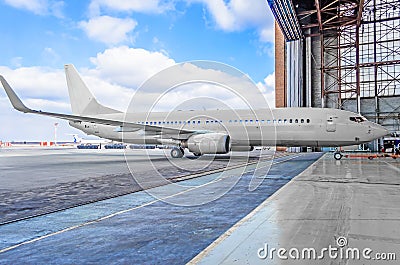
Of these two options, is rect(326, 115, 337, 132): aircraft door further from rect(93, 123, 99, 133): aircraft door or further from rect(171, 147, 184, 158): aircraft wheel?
rect(93, 123, 99, 133): aircraft door

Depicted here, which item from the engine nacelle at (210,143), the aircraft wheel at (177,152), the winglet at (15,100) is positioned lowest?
the aircraft wheel at (177,152)

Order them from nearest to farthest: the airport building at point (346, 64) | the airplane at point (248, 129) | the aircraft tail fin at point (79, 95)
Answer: the airplane at point (248, 129) < the aircraft tail fin at point (79, 95) < the airport building at point (346, 64)

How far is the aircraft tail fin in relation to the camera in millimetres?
25281

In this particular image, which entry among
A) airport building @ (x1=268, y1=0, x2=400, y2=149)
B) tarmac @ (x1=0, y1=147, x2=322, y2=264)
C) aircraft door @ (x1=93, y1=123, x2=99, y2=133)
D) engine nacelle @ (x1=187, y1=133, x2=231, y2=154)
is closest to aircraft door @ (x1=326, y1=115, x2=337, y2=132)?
engine nacelle @ (x1=187, y1=133, x2=231, y2=154)

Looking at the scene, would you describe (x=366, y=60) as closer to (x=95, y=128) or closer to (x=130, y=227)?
(x=95, y=128)

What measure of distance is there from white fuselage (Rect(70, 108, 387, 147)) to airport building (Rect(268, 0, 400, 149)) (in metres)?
17.6

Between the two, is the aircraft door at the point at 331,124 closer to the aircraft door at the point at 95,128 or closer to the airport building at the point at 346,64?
the aircraft door at the point at 95,128

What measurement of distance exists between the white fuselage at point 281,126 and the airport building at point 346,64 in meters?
17.6

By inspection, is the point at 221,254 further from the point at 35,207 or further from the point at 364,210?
the point at 35,207

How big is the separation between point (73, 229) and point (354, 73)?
41155mm

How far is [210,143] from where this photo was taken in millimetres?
15898

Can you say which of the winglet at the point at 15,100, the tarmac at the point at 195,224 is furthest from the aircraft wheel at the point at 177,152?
the tarmac at the point at 195,224

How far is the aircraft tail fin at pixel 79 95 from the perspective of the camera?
2528 cm

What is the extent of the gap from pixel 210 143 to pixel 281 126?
515cm
